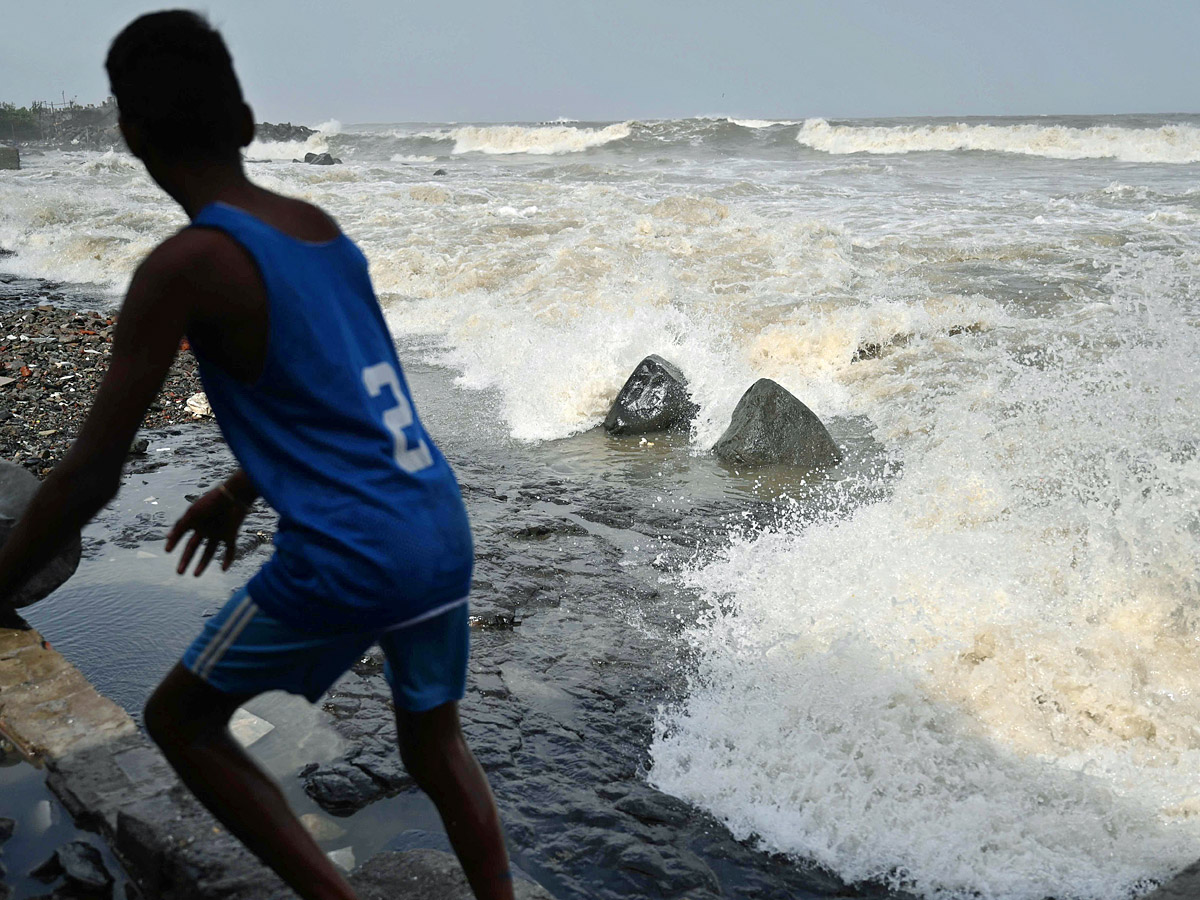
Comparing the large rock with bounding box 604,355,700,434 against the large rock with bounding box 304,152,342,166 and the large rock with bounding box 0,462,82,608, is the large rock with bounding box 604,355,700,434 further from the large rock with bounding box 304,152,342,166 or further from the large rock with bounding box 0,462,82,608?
the large rock with bounding box 304,152,342,166

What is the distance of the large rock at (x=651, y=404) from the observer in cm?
676

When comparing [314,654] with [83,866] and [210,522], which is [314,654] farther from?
[83,866]

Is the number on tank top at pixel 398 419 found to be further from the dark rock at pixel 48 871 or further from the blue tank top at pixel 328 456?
the dark rock at pixel 48 871

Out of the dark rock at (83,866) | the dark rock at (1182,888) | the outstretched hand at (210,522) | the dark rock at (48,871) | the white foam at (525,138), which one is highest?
the white foam at (525,138)

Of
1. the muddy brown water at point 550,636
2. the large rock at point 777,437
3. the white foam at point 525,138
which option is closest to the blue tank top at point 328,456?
the muddy brown water at point 550,636

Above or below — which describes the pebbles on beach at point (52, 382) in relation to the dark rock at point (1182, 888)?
Result: above

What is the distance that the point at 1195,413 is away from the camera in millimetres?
5176

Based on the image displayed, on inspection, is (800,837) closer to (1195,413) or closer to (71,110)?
(1195,413)

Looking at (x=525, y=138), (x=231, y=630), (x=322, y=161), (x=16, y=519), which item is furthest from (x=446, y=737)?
(x=525, y=138)

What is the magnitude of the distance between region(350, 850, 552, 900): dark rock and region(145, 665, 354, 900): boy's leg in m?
0.47

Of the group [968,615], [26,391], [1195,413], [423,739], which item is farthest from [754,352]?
[423,739]

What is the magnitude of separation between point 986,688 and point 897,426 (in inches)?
144

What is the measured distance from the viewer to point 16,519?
11.3 ft

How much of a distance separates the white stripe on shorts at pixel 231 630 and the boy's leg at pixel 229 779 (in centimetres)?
7
